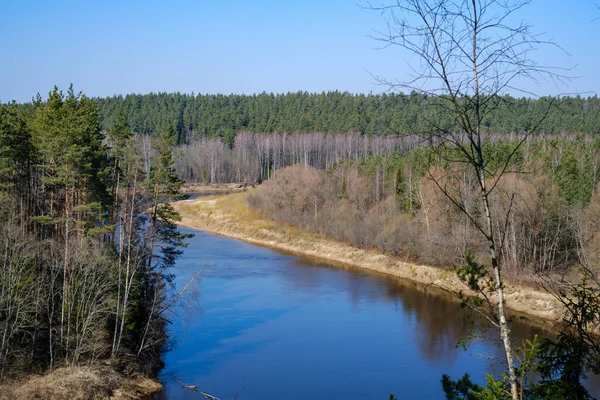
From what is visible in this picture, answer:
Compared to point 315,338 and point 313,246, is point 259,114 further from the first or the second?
point 315,338

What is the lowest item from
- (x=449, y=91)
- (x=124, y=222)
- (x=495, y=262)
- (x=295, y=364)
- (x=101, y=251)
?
(x=295, y=364)

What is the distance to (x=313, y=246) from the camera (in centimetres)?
4419

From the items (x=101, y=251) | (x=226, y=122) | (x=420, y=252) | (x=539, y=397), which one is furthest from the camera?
(x=226, y=122)

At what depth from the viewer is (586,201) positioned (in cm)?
3369

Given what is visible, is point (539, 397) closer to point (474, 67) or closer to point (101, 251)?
point (474, 67)

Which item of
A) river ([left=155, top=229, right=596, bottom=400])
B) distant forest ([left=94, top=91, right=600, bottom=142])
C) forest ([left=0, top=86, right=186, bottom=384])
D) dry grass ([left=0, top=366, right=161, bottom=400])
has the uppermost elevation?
distant forest ([left=94, top=91, right=600, bottom=142])

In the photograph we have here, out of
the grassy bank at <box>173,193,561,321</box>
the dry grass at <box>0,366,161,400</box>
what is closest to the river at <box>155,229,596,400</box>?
the dry grass at <box>0,366,161,400</box>

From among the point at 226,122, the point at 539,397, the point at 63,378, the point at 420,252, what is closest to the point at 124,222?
the point at 63,378

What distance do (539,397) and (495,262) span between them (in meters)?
2.94

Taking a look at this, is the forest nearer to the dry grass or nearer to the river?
the dry grass

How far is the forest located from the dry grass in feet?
1.79

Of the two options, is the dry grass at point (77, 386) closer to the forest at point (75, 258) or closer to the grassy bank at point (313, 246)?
the forest at point (75, 258)

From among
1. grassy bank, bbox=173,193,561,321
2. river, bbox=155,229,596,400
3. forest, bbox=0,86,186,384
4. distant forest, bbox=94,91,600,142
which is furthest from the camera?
distant forest, bbox=94,91,600,142

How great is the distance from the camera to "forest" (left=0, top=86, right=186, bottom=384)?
57.2 ft
